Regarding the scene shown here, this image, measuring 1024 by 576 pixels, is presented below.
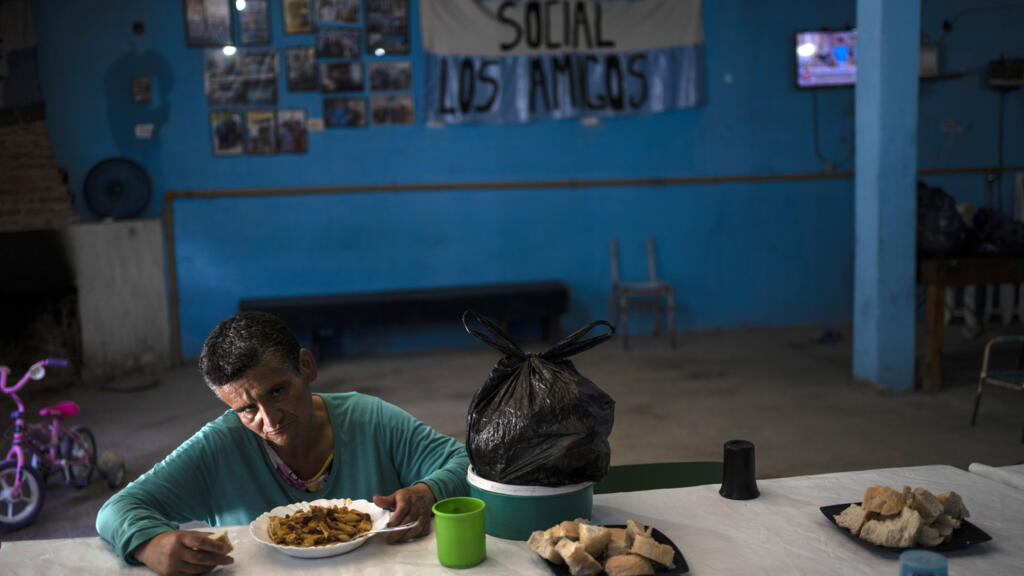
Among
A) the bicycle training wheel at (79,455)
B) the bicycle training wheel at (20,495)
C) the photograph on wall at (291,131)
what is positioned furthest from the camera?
the photograph on wall at (291,131)

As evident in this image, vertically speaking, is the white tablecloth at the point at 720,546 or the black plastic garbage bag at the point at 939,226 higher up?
the black plastic garbage bag at the point at 939,226

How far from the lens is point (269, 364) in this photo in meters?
1.54

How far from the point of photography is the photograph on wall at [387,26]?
6.28 m

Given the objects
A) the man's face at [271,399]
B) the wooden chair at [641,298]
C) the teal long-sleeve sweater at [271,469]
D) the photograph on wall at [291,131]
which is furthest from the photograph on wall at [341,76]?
the man's face at [271,399]

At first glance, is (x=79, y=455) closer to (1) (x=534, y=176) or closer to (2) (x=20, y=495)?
(2) (x=20, y=495)

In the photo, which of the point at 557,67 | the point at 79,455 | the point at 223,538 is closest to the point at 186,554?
the point at 223,538

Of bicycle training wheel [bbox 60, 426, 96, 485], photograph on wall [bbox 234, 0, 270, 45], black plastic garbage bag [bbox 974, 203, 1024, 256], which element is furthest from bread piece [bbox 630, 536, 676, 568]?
photograph on wall [bbox 234, 0, 270, 45]

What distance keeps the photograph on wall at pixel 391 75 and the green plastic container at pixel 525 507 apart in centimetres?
538

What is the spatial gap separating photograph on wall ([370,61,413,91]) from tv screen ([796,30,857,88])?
3.26 metres

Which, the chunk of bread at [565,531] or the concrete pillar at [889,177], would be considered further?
the concrete pillar at [889,177]

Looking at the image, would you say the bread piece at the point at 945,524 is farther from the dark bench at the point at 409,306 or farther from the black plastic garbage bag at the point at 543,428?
the dark bench at the point at 409,306

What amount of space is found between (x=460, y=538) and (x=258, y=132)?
5.48 meters

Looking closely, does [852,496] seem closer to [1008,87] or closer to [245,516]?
[245,516]

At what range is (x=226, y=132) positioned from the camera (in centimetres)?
616
